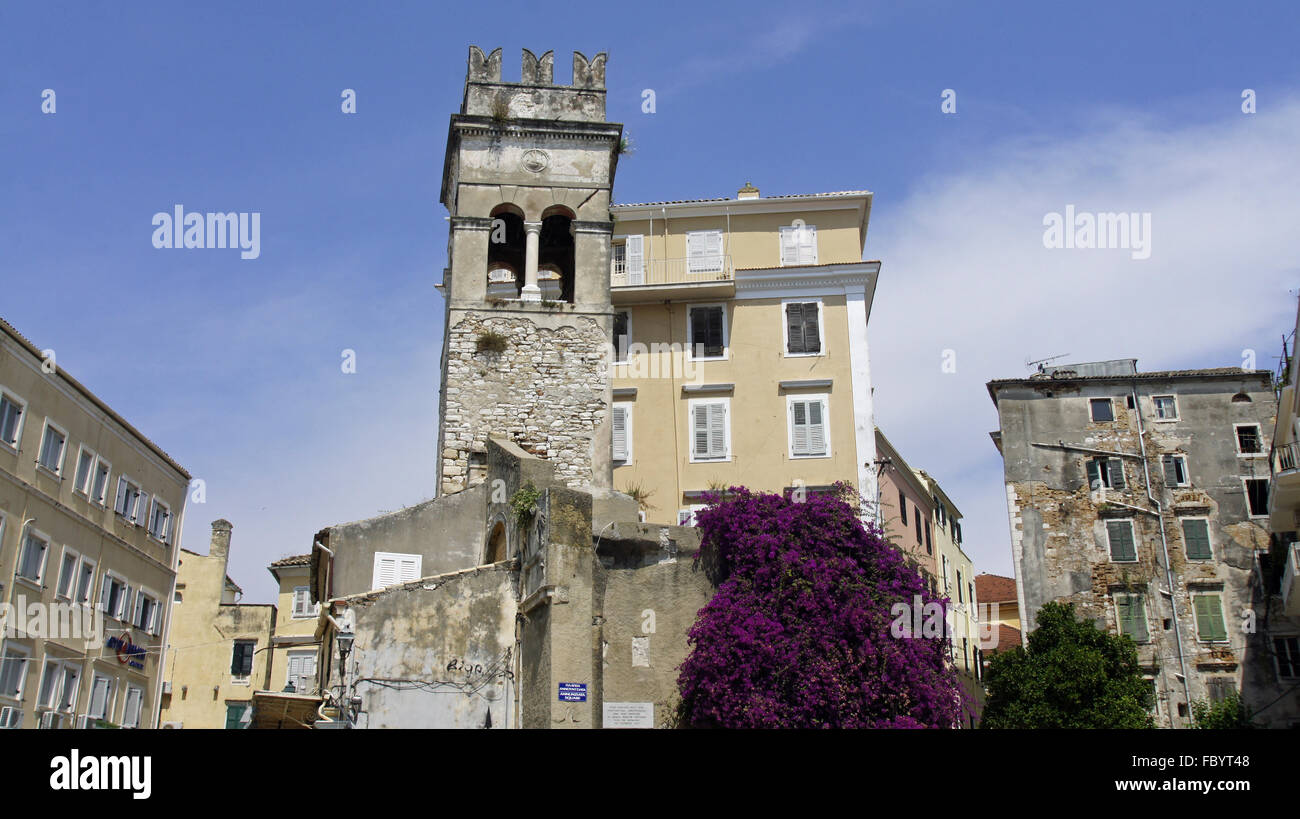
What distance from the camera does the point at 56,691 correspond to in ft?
97.0

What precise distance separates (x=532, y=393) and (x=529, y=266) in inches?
126

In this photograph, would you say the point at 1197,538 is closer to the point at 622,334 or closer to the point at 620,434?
the point at 620,434

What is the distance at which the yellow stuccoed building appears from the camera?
32.6m

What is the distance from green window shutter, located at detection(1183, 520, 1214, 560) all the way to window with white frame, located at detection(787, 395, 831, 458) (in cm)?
1482

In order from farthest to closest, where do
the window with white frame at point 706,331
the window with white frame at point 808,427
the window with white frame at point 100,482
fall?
the window with white frame at point 706,331
the window with white frame at point 808,427
the window with white frame at point 100,482

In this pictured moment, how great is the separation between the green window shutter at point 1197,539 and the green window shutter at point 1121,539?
1.71m

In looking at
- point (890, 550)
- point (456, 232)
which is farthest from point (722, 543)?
point (456, 232)

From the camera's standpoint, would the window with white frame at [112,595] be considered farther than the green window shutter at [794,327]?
No

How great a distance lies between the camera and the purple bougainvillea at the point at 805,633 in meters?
18.8

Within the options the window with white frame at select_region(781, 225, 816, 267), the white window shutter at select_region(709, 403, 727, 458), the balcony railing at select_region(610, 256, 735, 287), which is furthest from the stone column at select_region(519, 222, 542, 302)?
the window with white frame at select_region(781, 225, 816, 267)

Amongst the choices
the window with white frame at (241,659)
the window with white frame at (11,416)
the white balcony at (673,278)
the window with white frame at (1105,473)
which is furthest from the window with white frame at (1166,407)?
the window with white frame at (241,659)

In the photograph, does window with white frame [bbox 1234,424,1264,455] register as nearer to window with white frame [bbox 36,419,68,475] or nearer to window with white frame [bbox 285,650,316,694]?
window with white frame [bbox 285,650,316,694]

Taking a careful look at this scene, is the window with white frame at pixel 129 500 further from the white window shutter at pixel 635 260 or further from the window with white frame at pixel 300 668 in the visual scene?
the white window shutter at pixel 635 260
